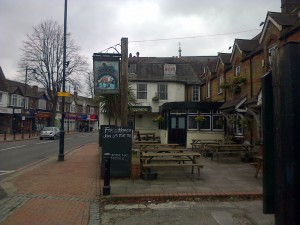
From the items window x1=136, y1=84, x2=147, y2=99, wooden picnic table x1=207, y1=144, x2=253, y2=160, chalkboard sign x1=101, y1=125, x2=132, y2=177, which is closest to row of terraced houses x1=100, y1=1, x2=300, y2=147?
window x1=136, y1=84, x2=147, y2=99

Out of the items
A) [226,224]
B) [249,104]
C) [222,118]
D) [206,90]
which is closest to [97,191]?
[226,224]

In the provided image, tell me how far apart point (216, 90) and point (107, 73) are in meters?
16.5

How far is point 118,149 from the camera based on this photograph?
10.0m

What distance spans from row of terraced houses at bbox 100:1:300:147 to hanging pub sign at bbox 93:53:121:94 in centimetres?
563

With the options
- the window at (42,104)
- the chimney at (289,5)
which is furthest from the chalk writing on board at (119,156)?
the window at (42,104)

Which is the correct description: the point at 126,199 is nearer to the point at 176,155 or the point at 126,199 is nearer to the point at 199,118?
the point at 176,155

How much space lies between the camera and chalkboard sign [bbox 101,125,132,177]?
393 inches

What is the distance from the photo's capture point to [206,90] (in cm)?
2997

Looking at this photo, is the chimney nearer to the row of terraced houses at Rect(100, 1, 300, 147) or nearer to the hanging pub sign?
the row of terraced houses at Rect(100, 1, 300, 147)

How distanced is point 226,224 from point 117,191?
3.20m

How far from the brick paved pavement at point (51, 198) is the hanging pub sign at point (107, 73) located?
9.71ft

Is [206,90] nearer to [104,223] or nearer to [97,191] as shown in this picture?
[97,191]

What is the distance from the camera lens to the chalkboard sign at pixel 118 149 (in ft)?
32.7

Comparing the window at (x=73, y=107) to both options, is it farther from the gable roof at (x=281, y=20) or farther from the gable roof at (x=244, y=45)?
the gable roof at (x=281, y=20)
